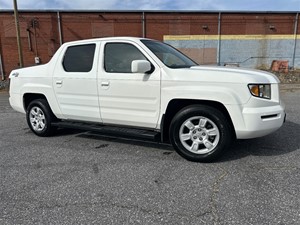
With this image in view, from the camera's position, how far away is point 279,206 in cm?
258

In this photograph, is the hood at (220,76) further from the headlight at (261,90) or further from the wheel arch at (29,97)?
the wheel arch at (29,97)

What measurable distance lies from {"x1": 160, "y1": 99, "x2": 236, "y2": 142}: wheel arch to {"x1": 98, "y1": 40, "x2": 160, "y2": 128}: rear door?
158mm

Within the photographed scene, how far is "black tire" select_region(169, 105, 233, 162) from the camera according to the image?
3557 millimetres

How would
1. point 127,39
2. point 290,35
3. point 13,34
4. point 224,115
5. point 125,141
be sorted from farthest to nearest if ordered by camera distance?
point 290,35 → point 13,34 → point 125,141 → point 127,39 → point 224,115

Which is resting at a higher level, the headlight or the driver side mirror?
Result: the driver side mirror

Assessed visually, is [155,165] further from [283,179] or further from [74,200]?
[283,179]

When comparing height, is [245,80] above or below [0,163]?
above

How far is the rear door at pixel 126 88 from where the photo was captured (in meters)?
3.88

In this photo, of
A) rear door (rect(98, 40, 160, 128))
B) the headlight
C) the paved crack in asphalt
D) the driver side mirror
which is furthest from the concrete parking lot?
the driver side mirror

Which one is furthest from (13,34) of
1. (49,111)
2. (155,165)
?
(155,165)

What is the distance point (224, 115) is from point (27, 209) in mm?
2739

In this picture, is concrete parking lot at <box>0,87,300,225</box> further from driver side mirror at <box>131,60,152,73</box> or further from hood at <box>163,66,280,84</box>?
driver side mirror at <box>131,60,152,73</box>

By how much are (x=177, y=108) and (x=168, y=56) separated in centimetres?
96

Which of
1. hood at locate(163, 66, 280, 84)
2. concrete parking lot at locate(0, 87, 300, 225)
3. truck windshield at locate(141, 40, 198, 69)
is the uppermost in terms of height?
truck windshield at locate(141, 40, 198, 69)
